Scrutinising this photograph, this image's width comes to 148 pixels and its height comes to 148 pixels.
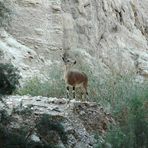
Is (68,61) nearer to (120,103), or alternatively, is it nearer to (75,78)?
(75,78)

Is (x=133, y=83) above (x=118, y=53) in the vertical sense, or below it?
above

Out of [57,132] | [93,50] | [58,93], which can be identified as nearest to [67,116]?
[57,132]

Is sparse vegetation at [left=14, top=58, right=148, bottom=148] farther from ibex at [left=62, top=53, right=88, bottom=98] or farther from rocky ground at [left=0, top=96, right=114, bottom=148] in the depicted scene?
ibex at [left=62, top=53, right=88, bottom=98]

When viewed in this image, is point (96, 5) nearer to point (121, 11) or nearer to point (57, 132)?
point (121, 11)

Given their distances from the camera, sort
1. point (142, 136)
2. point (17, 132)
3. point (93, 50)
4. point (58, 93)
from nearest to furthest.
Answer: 1. point (142, 136)
2. point (17, 132)
3. point (58, 93)
4. point (93, 50)

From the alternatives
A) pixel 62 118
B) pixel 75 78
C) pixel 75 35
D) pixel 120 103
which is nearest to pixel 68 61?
pixel 75 78

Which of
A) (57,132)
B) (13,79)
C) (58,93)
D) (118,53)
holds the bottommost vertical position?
(118,53)

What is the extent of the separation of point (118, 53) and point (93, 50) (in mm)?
1123

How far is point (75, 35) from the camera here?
81.4 ft

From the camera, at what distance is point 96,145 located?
11273 mm

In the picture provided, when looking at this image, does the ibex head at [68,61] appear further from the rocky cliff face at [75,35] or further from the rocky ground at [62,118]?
the rocky ground at [62,118]

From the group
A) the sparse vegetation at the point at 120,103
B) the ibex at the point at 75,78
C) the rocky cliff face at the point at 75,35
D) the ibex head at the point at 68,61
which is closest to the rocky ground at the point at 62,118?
the sparse vegetation at the point at 120,103

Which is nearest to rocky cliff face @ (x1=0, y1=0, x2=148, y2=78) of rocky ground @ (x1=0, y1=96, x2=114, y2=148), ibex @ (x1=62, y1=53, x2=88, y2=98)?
ibex @ (x1=62, y1=53, x2=88, y2=98)

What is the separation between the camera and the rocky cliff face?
22531 millimetres
